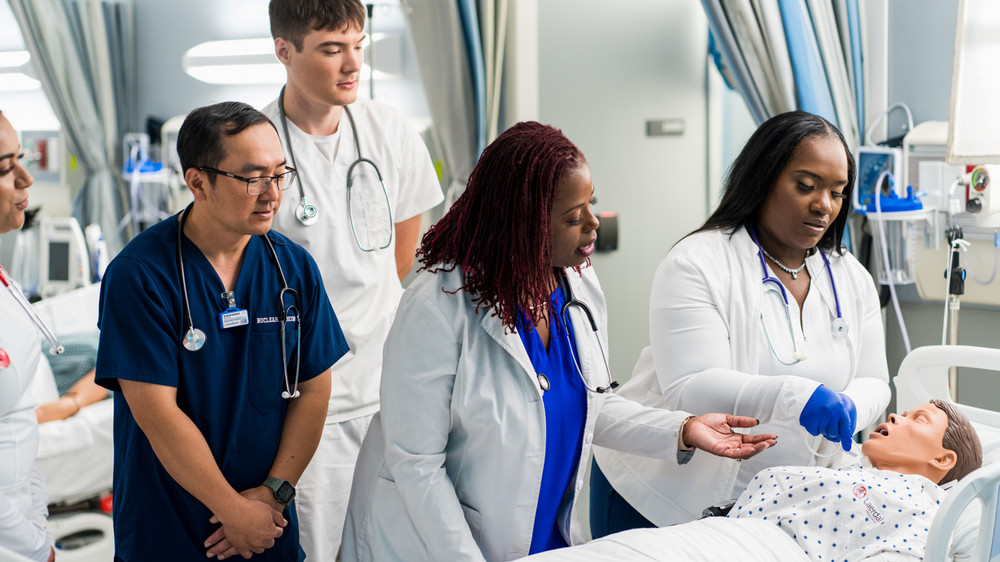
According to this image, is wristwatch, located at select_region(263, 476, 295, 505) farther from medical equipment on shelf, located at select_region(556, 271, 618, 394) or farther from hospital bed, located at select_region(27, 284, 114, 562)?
hospital bed, located at select_region(27, 284, 114, 562)

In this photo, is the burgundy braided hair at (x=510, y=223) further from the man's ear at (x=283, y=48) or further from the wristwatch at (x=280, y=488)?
the man's ear at (x=283, y=48)

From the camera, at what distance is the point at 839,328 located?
5.71 ft

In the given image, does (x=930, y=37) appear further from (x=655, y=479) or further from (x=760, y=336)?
(x=655, y=479)

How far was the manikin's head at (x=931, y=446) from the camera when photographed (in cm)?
175

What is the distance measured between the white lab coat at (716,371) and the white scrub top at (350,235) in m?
0.58

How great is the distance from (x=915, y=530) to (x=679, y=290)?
0.57 meters

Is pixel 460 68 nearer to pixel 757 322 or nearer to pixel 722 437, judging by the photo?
pixel 757 322

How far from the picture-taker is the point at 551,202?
1289mm

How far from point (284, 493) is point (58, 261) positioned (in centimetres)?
274

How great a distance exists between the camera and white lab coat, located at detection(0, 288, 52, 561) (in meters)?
1.36

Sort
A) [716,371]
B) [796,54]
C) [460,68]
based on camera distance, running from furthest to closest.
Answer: [460,68]
[796,54]
[716,371]

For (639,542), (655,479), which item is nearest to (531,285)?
(639,542)

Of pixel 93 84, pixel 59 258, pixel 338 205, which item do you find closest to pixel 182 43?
pixel 93 84

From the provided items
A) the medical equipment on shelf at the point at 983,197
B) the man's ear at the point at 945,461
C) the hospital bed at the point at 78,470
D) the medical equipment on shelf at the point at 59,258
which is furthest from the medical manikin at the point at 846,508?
the medical equipment on shelf at the point at 59,258
